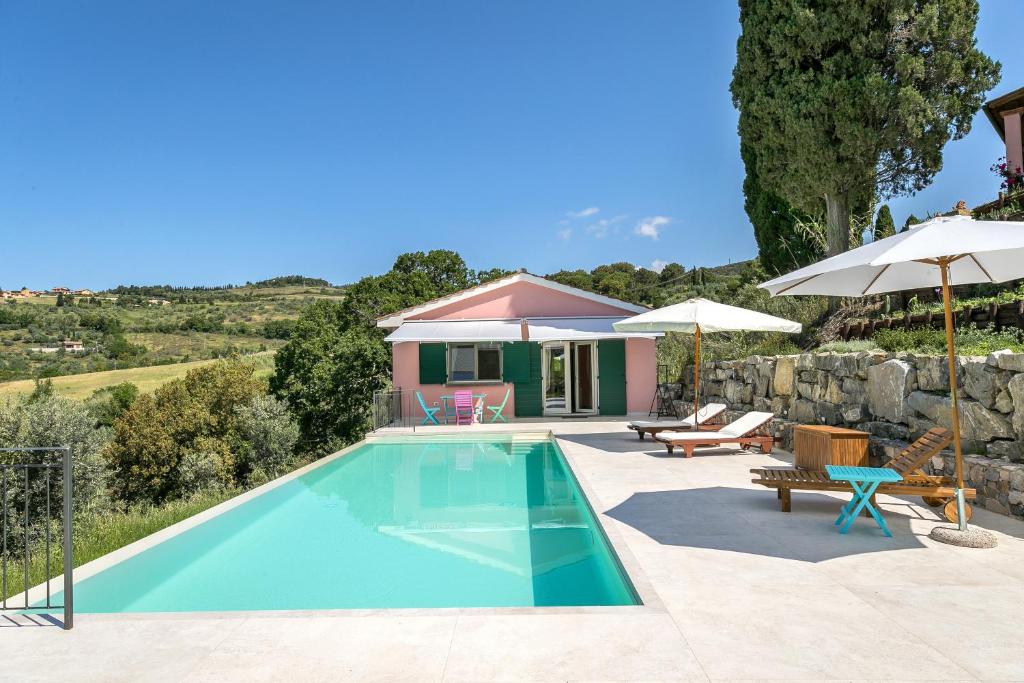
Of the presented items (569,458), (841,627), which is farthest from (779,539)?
(569,458)

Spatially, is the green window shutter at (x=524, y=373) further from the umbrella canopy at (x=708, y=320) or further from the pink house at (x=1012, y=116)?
the pink house at (x=1012, y=116)

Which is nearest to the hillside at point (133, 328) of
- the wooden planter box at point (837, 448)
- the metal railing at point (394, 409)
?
the metal railing at point (394, 409)

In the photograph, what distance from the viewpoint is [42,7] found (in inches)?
1104

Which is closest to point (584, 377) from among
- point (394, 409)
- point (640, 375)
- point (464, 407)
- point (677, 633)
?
point (640, 375)

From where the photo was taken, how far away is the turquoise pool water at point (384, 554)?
6.05 meters

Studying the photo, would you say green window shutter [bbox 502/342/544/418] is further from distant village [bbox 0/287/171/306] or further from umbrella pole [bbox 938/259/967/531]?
distant village [bbox 0/287/171/306]

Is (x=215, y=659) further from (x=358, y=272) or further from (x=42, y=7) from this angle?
(x=358, y=272)

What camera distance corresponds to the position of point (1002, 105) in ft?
73.5

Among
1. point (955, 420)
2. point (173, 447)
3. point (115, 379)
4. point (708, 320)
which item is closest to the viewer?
point (955, 420)

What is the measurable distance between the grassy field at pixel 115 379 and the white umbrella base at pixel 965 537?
38.2m

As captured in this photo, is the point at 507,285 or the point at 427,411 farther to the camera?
the point at 507,285

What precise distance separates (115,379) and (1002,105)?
5125cm

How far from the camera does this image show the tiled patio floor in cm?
377

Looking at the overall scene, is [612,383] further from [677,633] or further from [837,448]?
[677,633]
